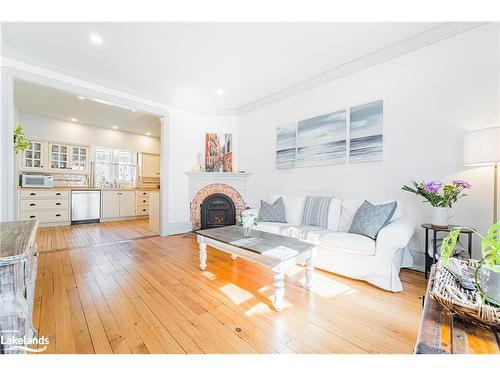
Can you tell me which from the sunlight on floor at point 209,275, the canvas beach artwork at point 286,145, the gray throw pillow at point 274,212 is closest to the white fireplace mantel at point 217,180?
the canvas beach artwork at point 286,145

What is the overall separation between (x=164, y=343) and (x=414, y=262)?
2.76 m

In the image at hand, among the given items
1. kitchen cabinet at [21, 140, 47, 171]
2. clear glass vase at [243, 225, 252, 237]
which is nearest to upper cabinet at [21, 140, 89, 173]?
kitchen cabinet at [21, 140, 47, 171]

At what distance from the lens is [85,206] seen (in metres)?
5.29

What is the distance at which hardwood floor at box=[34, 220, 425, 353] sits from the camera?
1310 mm

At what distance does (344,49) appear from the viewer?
259 centimetres

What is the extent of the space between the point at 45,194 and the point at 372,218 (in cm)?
646

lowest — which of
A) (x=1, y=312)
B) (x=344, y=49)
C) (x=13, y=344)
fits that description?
(x=13, y=344)

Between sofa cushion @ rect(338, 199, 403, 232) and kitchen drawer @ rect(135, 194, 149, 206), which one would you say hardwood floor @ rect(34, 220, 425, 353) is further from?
kitchen drawer @ rect(135, 194, 149, 206)

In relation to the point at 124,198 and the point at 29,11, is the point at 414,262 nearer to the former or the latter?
the point at 29,11

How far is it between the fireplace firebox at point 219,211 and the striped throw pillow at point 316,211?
1.95m

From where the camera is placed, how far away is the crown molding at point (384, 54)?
2.20 m

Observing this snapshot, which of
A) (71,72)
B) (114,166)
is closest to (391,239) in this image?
(71,72)

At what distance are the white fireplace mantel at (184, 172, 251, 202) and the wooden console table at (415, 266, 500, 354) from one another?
13.1ft
